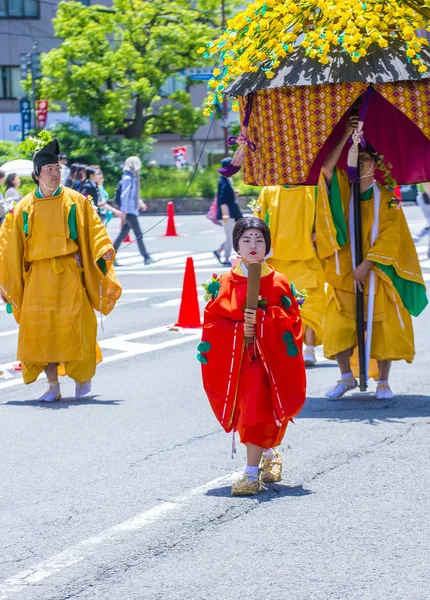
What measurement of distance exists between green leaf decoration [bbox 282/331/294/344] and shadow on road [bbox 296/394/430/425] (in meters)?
1.95

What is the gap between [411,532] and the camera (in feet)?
18.8

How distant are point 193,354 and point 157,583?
6.48m

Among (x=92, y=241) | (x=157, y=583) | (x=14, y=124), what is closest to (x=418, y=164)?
(x=92, y=241)

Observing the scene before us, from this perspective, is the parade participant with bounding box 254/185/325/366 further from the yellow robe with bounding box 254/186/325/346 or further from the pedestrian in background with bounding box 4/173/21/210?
the pedestrian in background with bounding box 4/173/21/210

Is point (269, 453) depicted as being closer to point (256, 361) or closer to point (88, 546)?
point (256, 361)

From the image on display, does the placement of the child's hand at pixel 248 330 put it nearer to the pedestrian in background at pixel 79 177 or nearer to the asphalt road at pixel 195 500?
the asphalt road at pixel 195 500

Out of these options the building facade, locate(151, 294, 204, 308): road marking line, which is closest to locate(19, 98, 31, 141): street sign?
the building facade

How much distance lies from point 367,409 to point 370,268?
3.29 ft

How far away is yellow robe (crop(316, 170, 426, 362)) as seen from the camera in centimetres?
905

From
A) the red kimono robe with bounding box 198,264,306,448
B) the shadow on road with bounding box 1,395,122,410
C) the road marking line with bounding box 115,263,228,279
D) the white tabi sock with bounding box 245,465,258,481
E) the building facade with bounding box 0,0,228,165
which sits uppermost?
the building facade with bounding box 0,0,228,165

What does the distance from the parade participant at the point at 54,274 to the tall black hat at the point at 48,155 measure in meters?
0.09

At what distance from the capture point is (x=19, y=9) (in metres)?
54.3

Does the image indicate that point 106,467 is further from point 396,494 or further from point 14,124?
point 14,124

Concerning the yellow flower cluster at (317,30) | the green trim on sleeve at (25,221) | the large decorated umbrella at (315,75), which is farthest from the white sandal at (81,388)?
the yellow flower cluster at (317,30)
